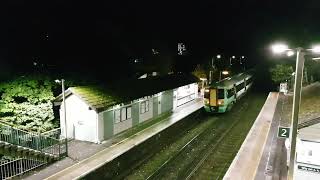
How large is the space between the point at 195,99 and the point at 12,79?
25202mm

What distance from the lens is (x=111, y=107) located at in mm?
22031

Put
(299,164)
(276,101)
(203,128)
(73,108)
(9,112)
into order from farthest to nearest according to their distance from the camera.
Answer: (276,101) < (203,128) < (73,108) < (9,112) < (299,164)

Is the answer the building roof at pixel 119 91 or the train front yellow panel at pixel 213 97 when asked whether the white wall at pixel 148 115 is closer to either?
the building roof at pixel 119 91

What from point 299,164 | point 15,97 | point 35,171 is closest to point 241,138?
point 299,164

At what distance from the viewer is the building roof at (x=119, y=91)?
21.0 metres

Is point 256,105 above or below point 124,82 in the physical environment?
below

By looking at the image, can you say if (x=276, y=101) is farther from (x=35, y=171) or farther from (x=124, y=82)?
(x=35, y=171)

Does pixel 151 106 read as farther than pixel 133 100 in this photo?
Yes

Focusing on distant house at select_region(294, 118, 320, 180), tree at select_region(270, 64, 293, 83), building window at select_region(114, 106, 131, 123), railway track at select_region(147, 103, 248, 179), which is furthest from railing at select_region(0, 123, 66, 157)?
tree at select_region(270, 64, 293, 83)

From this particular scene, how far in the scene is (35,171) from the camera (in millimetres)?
16500

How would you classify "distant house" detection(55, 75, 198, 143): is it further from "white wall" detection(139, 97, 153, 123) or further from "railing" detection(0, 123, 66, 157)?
"railing" detection(0, 123, 66, 157)

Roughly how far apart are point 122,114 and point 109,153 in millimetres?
5153

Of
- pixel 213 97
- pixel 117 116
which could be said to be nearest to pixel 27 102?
pixel 117 116

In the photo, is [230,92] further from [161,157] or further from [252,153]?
[161,157]
